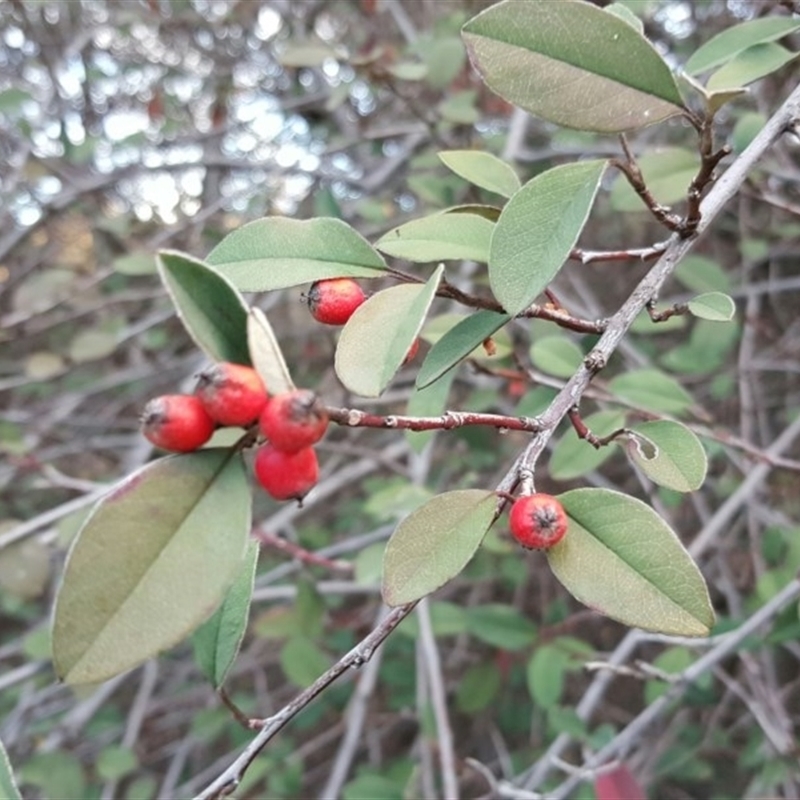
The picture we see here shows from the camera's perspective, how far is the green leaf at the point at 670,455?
2.65 ft

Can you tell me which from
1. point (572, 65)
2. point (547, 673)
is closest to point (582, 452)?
point (572, 65)

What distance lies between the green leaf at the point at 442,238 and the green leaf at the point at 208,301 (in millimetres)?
279

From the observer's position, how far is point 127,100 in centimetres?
377

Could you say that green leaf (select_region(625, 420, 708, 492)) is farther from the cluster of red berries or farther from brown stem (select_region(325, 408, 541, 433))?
the cluster of red berries

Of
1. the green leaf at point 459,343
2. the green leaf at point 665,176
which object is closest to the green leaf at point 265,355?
the green leaf at point 459,343

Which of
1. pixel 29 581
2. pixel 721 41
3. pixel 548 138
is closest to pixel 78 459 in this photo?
pixel 29 581

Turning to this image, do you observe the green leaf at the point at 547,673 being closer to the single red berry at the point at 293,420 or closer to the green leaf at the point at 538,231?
the green leaf at the point at 538,231

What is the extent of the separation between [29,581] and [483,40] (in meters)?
1.61

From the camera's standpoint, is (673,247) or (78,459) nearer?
(673,247)

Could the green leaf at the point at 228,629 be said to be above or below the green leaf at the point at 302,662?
above

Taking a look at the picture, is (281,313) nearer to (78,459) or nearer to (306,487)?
(78,459)

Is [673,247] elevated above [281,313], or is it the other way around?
[673,247]

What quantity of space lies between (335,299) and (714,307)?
0.39 meters

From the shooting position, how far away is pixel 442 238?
0.85 m
